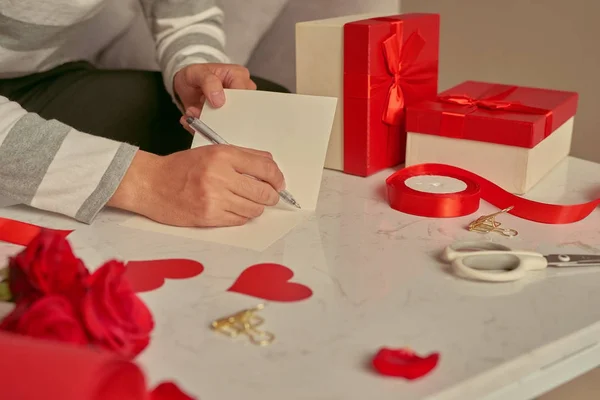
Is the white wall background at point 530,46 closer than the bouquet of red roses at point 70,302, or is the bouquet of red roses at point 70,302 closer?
the bouquet of red roses at point 70,302

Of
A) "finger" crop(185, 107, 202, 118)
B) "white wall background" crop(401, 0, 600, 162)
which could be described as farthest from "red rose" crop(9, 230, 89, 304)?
"white wall background" crop(401, 0, 600, 162)

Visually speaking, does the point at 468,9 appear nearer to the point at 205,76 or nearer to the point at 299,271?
the point at 205,76

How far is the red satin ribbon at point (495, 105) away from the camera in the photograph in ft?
2.95

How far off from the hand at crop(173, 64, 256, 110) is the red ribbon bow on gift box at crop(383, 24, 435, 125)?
21 cm

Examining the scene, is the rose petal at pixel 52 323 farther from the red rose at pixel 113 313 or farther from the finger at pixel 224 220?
the finger at pixel 224 220

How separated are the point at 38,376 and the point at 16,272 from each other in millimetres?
173

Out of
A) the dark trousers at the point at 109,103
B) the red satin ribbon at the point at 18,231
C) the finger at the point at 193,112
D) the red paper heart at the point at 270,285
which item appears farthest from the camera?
the dark trousers at the point at 109,103

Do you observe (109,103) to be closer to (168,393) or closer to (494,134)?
(494,134)

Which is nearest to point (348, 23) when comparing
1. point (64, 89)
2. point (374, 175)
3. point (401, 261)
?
point (374, 175)

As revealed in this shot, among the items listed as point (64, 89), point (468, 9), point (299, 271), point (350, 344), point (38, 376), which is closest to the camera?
point (38, 376)

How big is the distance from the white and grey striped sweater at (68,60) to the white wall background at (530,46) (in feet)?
2.01

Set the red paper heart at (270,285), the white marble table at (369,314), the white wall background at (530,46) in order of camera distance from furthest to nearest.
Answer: the white wall background at (530,46) → the red paper heart at (270,285) → the white marble table at (369,314)

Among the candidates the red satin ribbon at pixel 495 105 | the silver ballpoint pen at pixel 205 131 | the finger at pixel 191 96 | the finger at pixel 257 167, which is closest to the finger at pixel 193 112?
the finger at pixel 191 96

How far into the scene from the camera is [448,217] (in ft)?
2.66
